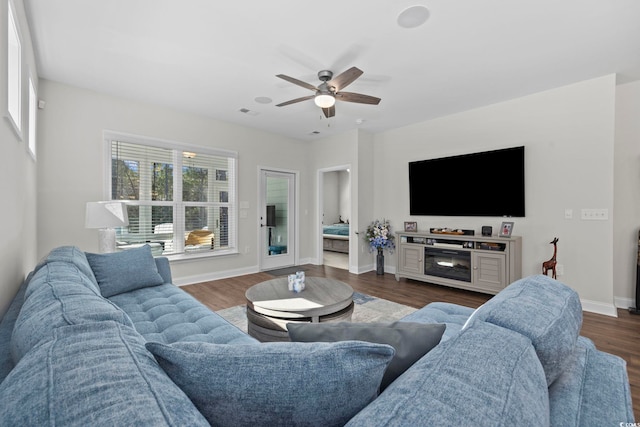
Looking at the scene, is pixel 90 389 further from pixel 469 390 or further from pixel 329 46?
pixel 329 46

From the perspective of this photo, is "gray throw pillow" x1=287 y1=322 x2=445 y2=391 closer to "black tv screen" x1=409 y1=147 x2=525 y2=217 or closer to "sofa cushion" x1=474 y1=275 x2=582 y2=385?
"sofa cushion" x1=474 y1=275 x2=582 y2=385

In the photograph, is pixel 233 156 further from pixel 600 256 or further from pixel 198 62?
pixel 600 256

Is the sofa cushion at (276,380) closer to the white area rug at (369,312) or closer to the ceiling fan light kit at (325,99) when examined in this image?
the white area rug at (369,312)

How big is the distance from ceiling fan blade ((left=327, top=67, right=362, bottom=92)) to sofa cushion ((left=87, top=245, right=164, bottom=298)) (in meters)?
2.41

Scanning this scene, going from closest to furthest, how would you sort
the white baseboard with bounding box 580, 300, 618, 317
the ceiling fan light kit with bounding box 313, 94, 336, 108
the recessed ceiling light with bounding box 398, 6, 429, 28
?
1. the recessed ceiling light with bounding box 398, 6, 429, 28
2. the ceiling fan light kit with bounding box 313, 94, 336, 108
3. the white baseboard with bounding box 580, 300, 618, 317

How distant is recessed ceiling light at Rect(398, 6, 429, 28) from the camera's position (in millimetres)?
2203

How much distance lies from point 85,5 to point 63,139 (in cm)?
196

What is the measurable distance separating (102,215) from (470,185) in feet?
15.4

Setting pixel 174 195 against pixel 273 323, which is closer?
pixel 273 323

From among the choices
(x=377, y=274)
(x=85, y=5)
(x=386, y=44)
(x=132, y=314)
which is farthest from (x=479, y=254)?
(x=85, y=5)

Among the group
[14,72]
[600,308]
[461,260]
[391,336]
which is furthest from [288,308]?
[600,308]

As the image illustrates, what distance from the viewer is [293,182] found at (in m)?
6.04

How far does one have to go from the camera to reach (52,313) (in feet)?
2.76

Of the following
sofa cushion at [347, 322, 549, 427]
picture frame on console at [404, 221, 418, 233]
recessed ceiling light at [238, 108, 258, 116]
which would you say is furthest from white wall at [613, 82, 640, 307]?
recessed ceiling light at [238, 108, 258, 116]
